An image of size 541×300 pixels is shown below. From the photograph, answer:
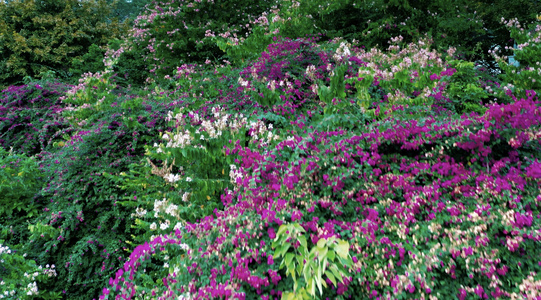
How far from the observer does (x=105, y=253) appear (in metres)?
3.72

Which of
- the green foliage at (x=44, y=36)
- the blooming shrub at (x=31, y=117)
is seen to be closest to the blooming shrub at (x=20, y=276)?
the blooming shrub at (x=31, y=117)

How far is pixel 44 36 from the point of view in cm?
1202

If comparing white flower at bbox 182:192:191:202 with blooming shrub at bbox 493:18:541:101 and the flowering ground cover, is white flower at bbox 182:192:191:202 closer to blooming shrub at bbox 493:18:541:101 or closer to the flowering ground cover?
the flowering ground cover

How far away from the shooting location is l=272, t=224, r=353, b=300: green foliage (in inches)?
62.6

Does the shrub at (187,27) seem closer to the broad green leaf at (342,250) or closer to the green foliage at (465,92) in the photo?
the green foliage at (465,92)

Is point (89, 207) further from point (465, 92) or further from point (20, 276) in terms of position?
point (465, 92)

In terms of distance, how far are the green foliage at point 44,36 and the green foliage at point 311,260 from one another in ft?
40.0

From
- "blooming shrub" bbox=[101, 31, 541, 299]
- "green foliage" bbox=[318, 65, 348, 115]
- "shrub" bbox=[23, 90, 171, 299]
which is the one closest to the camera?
"blooming shrub" bbox=[101, 31, 541, 299]

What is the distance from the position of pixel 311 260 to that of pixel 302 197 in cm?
85

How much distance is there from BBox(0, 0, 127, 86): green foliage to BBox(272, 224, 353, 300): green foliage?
12.2 m

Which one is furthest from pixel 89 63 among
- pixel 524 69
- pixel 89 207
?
pixel 524 69

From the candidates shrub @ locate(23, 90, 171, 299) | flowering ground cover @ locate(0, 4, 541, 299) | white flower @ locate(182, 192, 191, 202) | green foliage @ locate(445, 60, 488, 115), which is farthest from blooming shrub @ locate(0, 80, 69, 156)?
green foliage @ locate(445, 60, 488, 115)

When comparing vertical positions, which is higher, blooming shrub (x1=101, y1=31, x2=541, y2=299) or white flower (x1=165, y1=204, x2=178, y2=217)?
blooming shrub (x1=101, y1=31, x2=541, y2=299)

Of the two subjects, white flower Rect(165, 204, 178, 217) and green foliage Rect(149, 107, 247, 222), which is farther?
green foliage Rect(149, 107, 247, 222)
